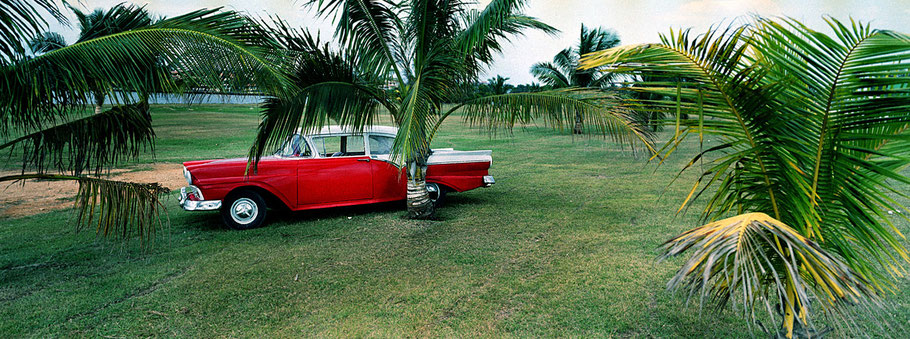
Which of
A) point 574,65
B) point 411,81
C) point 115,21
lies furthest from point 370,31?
point 574,65

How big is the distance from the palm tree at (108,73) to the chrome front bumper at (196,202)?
6.29 feet

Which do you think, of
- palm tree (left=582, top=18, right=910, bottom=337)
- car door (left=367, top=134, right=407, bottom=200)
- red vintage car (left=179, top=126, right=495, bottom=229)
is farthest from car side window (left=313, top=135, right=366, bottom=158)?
palm tree (left=582, top=18, right=910, bottom=337)

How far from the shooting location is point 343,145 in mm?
7090

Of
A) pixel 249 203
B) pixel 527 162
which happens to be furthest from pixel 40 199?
pixel 527 162

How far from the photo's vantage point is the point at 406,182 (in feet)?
24.6

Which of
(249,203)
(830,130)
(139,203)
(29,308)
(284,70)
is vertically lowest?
(29,308)

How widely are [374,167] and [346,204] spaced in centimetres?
64

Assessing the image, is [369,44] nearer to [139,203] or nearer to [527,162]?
[139,203]

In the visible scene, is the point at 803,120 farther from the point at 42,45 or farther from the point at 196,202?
the point at 196,202

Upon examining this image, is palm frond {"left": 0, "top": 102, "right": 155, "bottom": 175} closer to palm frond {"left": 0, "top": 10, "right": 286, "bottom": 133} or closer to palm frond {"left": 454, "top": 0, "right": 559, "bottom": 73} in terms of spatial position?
palm frond {"left": 0, "top": 10, "right": 286, "bottom": 133}

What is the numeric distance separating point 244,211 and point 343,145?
5.09 ft

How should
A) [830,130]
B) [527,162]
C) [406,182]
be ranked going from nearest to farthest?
[830,130] < [406,182] < [527,162]

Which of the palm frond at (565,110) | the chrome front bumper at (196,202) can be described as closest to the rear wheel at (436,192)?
the palm frond at (565,110)

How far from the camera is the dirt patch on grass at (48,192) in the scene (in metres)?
7.98
